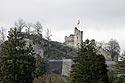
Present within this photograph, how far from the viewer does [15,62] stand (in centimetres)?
3531

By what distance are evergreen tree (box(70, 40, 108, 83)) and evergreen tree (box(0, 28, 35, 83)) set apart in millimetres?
4029

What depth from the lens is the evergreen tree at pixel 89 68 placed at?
112ft

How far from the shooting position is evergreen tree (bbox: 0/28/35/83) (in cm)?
3488

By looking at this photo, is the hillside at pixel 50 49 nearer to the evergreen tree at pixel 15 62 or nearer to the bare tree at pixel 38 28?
the bare tree at pixel 38 28

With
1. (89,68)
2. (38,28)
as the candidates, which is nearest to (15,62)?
(89,68)

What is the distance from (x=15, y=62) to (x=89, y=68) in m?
6.32

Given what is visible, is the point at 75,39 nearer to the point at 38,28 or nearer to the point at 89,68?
the point at 38,28

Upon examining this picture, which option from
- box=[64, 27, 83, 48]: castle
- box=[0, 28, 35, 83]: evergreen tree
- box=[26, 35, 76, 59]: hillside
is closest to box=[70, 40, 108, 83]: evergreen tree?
box=[0, 28, 35, 83]: evergreen tree

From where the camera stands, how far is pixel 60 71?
89750 millimetres

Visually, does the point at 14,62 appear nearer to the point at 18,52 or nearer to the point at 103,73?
the point at 18,52

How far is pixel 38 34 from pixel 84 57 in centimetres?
8246

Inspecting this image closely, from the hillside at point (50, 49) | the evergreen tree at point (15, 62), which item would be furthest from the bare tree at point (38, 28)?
the evergreen tree at point (15, 62)

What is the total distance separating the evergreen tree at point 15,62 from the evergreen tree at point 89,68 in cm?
403

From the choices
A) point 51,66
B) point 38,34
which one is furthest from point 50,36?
point 51,66
